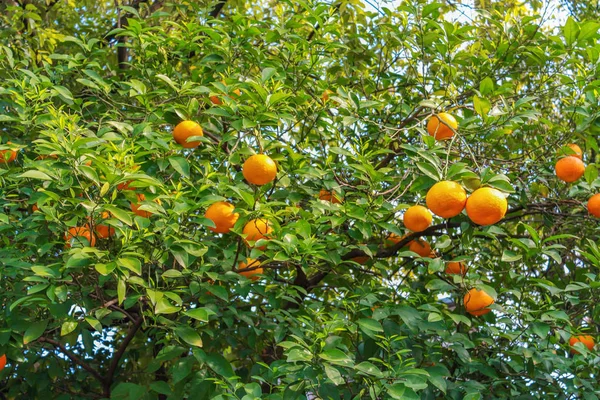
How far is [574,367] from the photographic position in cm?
264

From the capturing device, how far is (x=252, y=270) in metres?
2.59

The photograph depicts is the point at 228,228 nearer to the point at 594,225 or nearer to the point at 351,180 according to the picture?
the point at 351,180

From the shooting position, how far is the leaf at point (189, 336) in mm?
2232

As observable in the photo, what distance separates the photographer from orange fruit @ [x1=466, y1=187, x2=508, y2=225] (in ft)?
6.62

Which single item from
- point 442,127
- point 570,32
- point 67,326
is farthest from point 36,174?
point 570,32

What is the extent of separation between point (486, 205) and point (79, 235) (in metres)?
1.29

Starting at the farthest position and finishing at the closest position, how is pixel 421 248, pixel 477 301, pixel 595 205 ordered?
pixel 421 248 → pixel 595 205 → pixel 477 301

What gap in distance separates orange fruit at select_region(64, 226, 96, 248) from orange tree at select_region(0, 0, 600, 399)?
0.02m

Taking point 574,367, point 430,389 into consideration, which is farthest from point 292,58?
point 574,367

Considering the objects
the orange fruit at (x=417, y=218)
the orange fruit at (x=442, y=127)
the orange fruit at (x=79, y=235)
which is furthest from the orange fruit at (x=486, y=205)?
the orange fruit at (x=79, y=235)

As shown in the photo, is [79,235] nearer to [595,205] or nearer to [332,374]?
[332,374]

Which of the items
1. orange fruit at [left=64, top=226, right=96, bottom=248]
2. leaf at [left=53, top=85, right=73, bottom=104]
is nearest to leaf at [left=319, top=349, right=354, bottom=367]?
orange fruit at [left=64, top=226, right=96, bottom=248]

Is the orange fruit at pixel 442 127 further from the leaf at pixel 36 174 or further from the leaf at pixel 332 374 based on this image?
the leaf at pixel 36 174

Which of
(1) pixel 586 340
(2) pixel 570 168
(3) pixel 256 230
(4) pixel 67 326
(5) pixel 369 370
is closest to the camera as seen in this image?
(5) pixel 369 370
